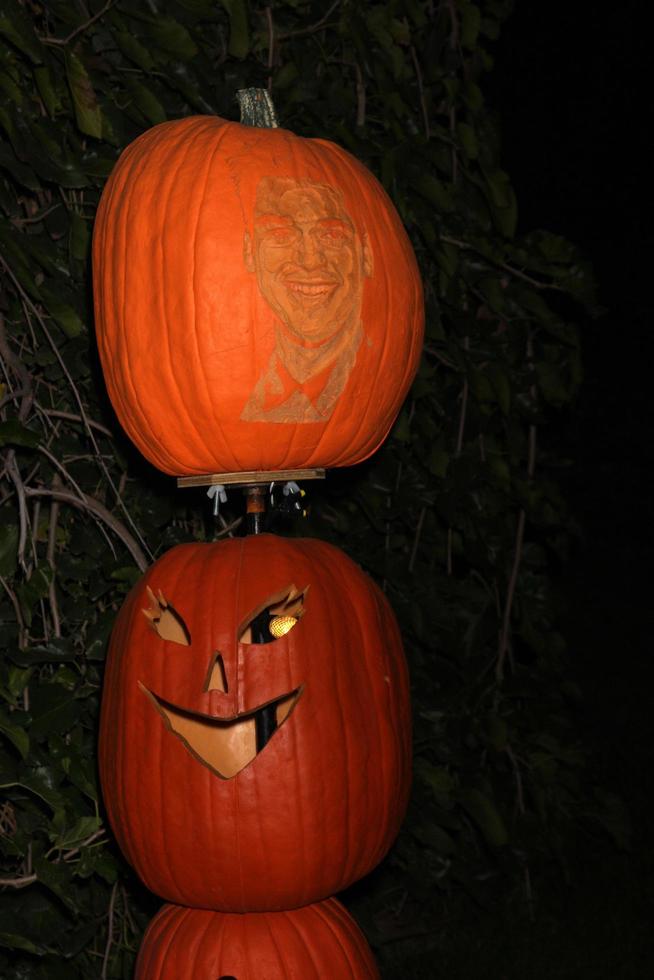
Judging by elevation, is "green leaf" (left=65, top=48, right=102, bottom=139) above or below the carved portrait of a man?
above

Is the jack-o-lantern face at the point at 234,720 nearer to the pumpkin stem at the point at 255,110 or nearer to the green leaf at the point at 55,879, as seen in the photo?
the green leaf at the point at 55,879

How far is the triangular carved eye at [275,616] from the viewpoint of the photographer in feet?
5.06

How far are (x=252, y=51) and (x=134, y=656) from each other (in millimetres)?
1208

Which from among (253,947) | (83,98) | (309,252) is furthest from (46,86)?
(253,947)

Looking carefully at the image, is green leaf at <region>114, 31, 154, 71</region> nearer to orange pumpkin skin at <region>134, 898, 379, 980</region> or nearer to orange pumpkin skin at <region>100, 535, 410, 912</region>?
orange pumpkin skin at <region>100, 535, 410, 912</region>

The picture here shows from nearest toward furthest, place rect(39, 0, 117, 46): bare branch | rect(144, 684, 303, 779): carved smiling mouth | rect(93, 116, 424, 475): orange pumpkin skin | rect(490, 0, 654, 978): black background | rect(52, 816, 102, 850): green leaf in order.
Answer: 1. rect(93, 116, 424, 475): orange pumpkin skin
2. rect(144, 684, 303, 779): carved smiling mouth
3. rect(52, 816, 102, 850): green leaf
4. rect(39, 0, 117, 46): bare branch
5. rect(490, 0, 654, 978): black background

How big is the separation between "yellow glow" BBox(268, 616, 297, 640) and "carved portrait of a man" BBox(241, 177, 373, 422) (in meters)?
0.28

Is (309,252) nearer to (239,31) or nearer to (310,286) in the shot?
(310,286)

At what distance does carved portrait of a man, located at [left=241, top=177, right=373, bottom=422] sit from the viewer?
4.88 feet

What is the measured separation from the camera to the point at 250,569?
5.12 ft

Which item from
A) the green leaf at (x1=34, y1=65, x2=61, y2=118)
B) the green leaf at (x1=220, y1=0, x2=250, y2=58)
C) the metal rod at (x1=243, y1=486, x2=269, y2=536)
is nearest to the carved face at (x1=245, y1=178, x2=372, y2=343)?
the metal rod at (x1=243, y1=486, x2=269, y2=536)

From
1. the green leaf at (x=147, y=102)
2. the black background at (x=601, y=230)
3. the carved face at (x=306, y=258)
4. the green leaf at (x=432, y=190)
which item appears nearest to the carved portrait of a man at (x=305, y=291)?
the carved face at (x=306, y=258)

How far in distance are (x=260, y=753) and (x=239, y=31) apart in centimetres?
118

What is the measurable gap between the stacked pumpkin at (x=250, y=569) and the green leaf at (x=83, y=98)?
0.73ft
